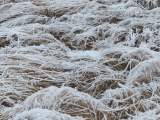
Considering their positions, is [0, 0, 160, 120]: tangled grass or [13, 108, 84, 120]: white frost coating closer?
[13, 108, 84, 120]: white frost coating

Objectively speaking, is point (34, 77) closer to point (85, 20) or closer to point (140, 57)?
point (140, 57)

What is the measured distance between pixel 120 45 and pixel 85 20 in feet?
2.39

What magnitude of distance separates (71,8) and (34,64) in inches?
58.8

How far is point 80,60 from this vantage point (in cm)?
267

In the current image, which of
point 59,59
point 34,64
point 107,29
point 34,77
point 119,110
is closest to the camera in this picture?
A: point 119,110

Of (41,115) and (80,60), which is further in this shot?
(80,60)

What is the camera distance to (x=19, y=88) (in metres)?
2.22

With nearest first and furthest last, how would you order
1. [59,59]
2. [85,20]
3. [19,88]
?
[19,88]
[59,59]
[85,20]

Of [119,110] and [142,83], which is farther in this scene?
[142,83]

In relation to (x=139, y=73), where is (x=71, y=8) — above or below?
above

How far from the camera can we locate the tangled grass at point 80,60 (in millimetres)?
1998

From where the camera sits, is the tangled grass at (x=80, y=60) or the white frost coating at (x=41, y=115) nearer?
the white frost coating at (x=41, y=115)

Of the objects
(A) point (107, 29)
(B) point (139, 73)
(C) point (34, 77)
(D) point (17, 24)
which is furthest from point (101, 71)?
(D) point (17, 24)

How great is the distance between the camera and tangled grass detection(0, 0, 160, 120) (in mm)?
1998
